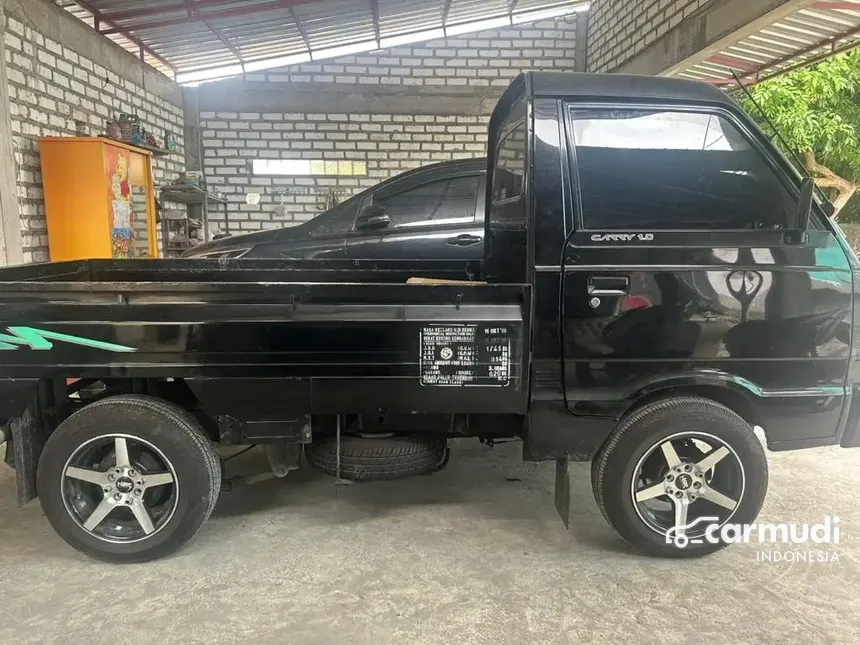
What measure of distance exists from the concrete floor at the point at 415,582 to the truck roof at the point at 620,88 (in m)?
1.98

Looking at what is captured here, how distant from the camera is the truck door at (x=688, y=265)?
249cm

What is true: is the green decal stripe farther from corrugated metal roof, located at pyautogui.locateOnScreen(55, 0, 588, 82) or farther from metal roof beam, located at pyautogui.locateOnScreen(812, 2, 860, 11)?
metal roof beam, located at pyautogui.locateOnScreen(812, 2, 860, 11)

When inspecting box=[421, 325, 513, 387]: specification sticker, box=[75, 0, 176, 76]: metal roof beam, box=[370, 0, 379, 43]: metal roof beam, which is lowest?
box=[421, 325, 513, 387]: specification sticker

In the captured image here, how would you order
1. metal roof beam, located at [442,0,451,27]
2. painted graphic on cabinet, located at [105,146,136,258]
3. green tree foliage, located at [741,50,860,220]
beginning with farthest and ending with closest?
metal roof beam, located at [442,0,451,27] < green tree foliage, located at [741,50,860,220] < painted graphic on cabinet, located at [105,146,136,258]

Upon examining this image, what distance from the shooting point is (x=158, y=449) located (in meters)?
2.55

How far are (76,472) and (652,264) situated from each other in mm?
2517

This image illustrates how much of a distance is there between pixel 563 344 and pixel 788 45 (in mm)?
5959

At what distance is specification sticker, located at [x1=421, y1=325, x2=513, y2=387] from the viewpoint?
8.21ft

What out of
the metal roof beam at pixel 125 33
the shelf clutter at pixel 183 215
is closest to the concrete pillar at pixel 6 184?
the metal roof beam at pixel 125 33

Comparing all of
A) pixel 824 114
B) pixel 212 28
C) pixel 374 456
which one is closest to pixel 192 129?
pixel 212 28

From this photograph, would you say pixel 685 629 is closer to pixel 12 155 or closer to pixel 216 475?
pixel 216 475

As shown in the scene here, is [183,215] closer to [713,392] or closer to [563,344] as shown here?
[563,344]

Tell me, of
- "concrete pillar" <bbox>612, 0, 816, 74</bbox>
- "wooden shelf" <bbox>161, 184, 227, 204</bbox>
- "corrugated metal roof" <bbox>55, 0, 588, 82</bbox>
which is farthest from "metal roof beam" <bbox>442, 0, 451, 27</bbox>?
"wooden shelf" <bbox>161, 184, 227, 204</bbox>

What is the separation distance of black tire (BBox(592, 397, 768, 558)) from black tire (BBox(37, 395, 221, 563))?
1.70m
